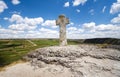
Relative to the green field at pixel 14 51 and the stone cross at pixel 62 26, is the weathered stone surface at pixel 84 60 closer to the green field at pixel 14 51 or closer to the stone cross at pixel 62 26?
the stone cross at pixel 62 26

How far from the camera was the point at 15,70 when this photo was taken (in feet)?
39.9

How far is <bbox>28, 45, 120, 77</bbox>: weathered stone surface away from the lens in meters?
9.87

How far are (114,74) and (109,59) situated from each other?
1825 millimetres

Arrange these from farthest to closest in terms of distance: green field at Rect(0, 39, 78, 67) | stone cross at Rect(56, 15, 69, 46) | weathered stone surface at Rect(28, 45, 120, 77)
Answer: green field at Rect(0, 39, 78, 67), stone cross at Rect(56, 15, 69, 46), weathered stone surface at Rect(28, 45, 120, 77)

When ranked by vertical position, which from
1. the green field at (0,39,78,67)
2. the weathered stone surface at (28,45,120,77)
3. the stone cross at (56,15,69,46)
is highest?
the stone cross at (56,15,69,46)

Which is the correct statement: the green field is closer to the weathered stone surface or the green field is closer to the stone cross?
the stone cross

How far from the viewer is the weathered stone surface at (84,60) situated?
9.87 metres

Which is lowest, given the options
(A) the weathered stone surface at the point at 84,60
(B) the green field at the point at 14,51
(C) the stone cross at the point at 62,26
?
(B) the green field at the point at 14,51

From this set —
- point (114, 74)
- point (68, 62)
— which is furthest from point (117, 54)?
point (68, 62)

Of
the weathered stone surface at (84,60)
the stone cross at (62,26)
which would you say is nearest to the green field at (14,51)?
the stone cross at (62,26)

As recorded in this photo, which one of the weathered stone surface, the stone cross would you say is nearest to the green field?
the stone cross

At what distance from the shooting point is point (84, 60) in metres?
11.1

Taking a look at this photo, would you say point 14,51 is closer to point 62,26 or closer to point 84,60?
point 62,26

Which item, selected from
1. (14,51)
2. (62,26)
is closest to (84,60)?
(62,26)
